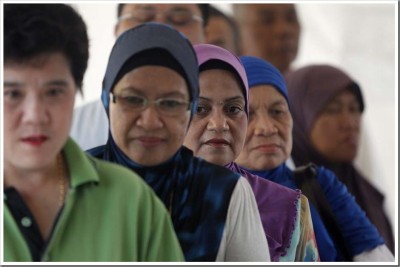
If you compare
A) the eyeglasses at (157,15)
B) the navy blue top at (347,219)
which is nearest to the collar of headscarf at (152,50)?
the eyeglasses at (157,15)

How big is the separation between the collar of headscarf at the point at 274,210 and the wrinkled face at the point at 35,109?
0.92 feet

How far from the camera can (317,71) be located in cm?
169

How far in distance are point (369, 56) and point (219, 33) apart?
1.41ft

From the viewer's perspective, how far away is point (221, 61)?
126 centimetres

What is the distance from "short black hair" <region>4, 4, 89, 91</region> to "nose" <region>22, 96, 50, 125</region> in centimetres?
6

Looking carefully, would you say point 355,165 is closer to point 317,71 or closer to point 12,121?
point 317,71

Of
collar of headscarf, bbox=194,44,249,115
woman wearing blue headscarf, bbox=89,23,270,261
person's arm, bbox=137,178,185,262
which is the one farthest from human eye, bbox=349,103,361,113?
person's arm, bbox=137,178,185,262

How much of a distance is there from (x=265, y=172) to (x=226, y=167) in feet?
0.44

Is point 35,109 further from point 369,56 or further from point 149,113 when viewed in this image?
point 369,56

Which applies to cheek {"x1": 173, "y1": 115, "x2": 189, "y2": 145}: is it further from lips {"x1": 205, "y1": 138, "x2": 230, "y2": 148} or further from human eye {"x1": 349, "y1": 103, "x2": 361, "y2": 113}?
human eye {"x1": 349, "y1": 103, "x2": 361, "y2": 113}

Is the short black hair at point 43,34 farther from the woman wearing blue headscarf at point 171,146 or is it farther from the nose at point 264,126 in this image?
the nose at point 264,126

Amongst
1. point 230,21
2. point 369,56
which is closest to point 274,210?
point 230,21

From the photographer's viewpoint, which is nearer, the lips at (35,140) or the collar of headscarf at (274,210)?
the lips at (35,140)

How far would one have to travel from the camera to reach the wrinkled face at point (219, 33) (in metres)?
1.54
